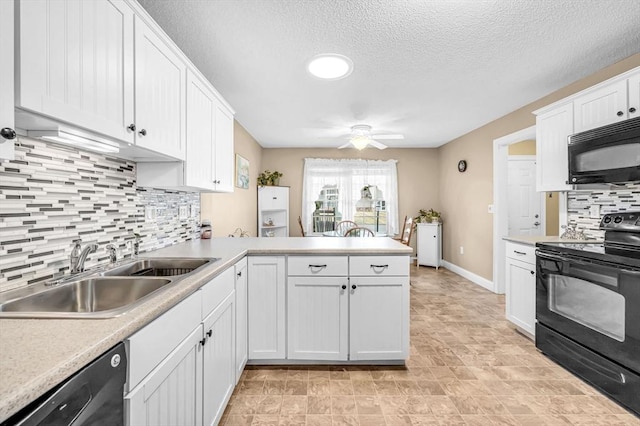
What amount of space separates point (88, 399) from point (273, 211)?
5147 mm

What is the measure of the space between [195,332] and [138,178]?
115cm

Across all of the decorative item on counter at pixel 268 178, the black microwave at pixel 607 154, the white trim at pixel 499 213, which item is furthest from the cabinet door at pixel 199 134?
the white trim at pixel 499 213

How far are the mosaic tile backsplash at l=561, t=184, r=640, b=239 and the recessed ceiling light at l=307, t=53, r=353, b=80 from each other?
247 cm

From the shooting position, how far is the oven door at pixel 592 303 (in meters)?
1.78

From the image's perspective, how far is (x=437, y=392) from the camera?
197 cm

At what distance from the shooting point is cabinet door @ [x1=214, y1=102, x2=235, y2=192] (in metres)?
2.46

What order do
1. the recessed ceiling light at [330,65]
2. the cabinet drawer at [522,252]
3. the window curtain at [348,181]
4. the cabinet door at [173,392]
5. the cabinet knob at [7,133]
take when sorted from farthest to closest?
1. the window curtain at [348,181]
2. the cabinet drawer at [522,252]
3. the recessed ceiling light at [330,65]
4. the cabinet door at [173,392]
5. the cabinet knob at [7,133]

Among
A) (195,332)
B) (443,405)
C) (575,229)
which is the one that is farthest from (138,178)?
(575,229)

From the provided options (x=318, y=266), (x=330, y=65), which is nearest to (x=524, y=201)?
(x=330, y=65)

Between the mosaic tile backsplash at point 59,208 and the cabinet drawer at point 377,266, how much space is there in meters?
1.43

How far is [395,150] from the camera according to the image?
6.24 meters

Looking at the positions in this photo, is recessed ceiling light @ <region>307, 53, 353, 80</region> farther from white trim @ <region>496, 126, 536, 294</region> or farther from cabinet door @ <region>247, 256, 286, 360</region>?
white trim @ <region>496, 126, 536, 294</region>

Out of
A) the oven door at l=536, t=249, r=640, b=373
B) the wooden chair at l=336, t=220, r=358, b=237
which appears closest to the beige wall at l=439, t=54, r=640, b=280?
the wooden chair at l=336, t=220, r=358, b=237

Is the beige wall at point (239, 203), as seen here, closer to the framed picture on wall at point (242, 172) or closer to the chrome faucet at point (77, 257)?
Answer: the framed picture on wall at point (242, 172)
